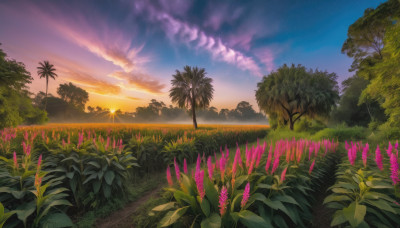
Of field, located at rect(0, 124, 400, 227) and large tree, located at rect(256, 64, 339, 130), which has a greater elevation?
large tree, located at rect(256, 64, 339, 130)

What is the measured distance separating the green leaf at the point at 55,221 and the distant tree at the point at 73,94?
258 ft

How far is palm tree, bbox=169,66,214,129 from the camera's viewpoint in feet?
77.6

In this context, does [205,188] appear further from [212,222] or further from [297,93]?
[297,93]

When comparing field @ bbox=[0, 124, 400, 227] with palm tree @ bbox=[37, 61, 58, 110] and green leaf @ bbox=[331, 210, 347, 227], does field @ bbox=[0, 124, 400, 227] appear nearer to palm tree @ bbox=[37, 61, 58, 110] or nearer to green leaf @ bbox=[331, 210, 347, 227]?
green leaf @ bbox=[331, 210, 347, 227]

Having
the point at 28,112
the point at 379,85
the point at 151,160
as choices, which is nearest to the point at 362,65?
the point at 379,85

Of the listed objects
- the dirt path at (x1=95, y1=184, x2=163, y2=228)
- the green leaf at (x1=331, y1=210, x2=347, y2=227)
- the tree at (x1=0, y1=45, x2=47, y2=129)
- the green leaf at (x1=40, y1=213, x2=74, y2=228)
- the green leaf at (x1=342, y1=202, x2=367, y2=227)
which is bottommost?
the dirt path at (x1=95, y1=184, x2=163, y2=228)

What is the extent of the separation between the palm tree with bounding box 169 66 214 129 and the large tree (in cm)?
829

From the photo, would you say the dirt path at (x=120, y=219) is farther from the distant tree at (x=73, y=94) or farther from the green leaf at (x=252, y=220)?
the distant tree at (x=73, y=94)

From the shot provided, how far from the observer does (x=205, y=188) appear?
1.81m

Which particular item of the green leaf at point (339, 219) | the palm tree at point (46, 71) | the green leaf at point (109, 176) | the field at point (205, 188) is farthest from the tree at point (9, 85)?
the palm tree at point (46, 71)

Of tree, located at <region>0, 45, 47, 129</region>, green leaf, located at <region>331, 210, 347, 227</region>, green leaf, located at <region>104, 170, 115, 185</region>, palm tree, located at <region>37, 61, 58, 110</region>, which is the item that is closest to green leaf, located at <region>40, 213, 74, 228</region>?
green leaf, located at <region>104, 170, 115, 185</region>

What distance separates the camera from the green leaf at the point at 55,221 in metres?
1.77

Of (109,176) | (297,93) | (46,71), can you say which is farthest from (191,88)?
(46,71)

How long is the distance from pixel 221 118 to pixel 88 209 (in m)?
88.3
